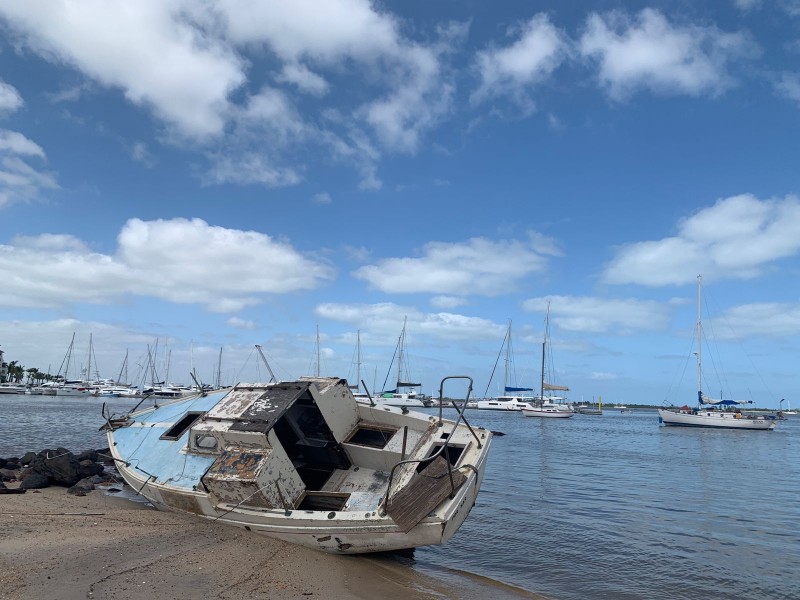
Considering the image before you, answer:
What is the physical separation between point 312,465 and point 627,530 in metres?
8.44

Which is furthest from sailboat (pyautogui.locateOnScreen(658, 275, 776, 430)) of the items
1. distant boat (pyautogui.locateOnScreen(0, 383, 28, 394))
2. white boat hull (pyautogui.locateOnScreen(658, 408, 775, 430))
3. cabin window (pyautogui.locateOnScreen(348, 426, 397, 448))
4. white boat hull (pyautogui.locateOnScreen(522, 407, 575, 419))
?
distant boat (pyautogui.locateOnScreen(0, 383, 28, 394))

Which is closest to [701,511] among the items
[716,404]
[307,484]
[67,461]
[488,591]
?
[488,591]

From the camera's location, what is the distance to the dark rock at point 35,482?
15.4 meters

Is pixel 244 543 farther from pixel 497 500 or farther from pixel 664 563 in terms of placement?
pixel 497 500

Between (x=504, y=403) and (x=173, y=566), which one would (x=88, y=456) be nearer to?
(x=173, y=566)

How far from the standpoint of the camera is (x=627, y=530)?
581 inches

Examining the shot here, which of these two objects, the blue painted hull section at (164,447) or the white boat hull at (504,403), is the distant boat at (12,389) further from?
the blue painted hull section at (164,447)

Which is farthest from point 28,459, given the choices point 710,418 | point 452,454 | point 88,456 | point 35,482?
point 710,418

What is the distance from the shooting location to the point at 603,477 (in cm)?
2436

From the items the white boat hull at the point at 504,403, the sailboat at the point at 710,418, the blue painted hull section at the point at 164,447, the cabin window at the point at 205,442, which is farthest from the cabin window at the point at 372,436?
the white boat hull at the point at 504,403

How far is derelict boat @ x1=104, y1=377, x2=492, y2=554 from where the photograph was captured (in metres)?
9.12

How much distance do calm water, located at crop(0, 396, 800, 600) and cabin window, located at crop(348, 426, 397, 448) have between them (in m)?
2.56

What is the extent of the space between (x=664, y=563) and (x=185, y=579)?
9785 mm

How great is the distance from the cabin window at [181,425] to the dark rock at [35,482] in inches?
195
